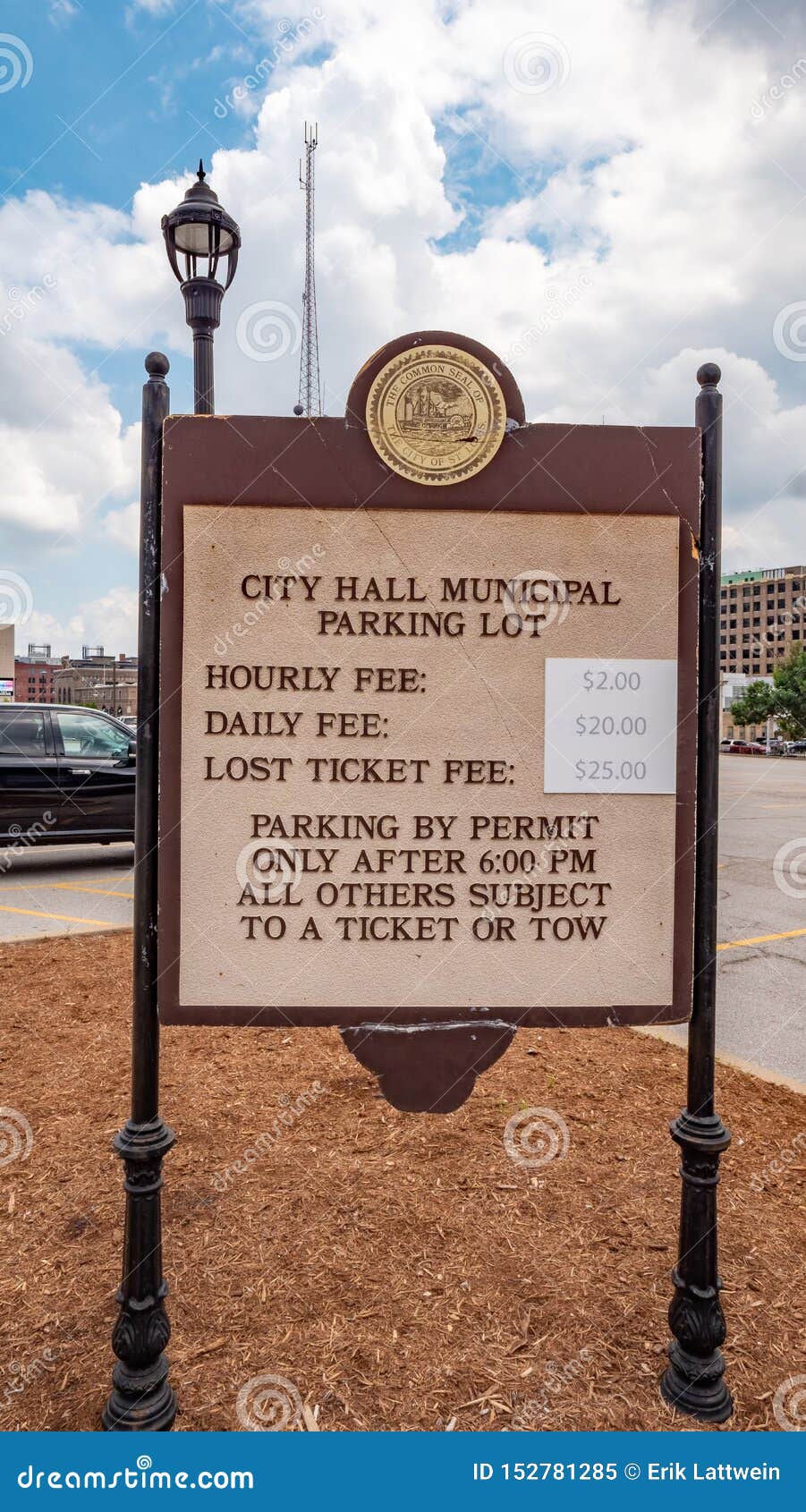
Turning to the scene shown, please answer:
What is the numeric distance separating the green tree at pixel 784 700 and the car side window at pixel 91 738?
214 feet

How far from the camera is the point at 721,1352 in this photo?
7.12 ft

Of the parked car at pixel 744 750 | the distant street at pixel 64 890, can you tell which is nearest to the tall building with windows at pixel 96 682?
the parked car at pixel 744 750

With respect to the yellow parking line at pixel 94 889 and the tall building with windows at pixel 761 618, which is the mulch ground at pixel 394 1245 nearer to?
the yellow parking line at pixel 94 889

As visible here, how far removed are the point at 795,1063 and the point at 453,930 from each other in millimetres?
2637

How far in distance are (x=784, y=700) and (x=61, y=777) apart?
6656 cm

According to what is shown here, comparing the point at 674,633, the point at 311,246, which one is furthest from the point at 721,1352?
the point at 311,246

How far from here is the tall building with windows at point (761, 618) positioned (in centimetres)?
11794

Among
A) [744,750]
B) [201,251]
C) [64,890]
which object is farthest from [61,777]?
[744,750]

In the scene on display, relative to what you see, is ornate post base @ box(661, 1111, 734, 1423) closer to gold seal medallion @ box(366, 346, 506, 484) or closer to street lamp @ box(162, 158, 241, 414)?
gold seal medallion @ box(366, 346, 506, 484)

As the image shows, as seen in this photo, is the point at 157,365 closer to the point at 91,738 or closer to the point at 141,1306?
the point at 141,1306

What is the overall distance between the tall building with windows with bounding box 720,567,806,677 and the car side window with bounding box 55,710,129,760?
385ft

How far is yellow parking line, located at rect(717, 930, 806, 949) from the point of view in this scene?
6.39 meters

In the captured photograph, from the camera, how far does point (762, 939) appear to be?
6.62 metres

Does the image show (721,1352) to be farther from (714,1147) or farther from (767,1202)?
(767,1202)
